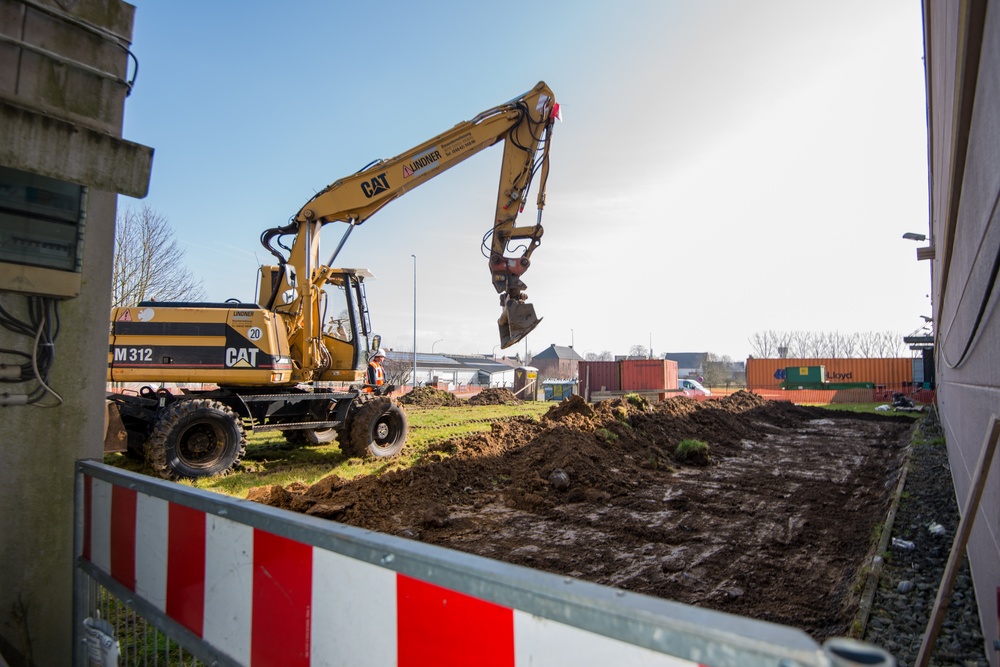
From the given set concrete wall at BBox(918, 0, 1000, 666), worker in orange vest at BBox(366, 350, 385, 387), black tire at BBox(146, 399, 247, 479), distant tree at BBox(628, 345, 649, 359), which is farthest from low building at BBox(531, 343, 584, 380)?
concrete wall at BBox(918, 0, 1000, 666)

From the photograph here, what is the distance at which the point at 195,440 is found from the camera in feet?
27.9

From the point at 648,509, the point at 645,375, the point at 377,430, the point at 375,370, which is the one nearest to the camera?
the point at 648,509

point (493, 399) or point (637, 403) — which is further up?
point (637, 403)

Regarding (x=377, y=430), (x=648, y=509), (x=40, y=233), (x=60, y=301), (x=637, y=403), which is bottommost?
(x=648, y=509)

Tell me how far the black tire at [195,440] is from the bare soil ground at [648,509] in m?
1.62

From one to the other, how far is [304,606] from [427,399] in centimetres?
2613

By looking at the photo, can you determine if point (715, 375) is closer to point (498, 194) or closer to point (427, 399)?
point (427, 399)

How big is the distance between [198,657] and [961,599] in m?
5.07

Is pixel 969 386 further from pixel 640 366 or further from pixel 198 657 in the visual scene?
pixel 640 366

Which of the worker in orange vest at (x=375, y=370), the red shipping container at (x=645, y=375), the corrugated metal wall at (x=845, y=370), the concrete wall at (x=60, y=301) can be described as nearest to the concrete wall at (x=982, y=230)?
the concrete wall at (x=60, y=301)

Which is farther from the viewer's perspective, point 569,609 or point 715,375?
point 715,375

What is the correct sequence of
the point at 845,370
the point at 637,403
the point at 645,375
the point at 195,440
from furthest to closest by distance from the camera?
the point at 845,370 → the point at 645,375 → the point at 637,403 → the point at 195,440

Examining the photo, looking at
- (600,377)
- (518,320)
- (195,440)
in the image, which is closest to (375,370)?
(518,320)

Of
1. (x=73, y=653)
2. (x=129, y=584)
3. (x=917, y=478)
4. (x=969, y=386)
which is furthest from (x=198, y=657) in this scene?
(x=917, y=478)
